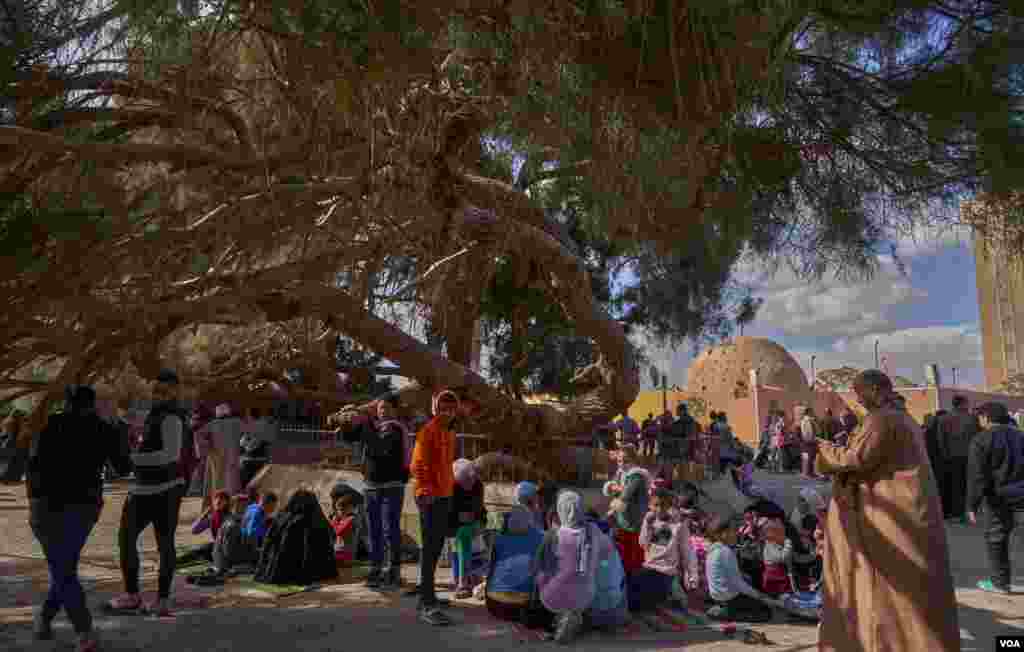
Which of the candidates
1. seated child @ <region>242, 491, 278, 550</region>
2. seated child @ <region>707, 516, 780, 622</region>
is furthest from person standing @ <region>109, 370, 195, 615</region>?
seated child @ <region>707, 516, 780, 622</region>

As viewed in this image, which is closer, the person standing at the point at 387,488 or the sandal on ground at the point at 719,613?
the sandal on ground at the point at 719,613

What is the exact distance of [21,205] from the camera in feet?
11.9

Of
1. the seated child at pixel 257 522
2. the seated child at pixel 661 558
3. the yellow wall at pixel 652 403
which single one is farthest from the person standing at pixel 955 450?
the yellow wall at pixel 652 403

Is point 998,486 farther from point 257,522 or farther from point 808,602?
point 257,522

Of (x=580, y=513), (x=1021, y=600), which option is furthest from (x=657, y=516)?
(x=1021, y=600)

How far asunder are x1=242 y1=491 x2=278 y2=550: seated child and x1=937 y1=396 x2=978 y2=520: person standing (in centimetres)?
783

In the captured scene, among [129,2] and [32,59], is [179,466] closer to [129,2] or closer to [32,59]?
[32,59]

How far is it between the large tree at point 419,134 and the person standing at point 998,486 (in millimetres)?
1678

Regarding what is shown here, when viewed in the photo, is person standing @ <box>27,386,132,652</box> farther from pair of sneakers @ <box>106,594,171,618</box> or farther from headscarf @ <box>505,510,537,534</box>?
headscarf @ <box>505,510,537,534</box>

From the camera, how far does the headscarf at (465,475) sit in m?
5.63

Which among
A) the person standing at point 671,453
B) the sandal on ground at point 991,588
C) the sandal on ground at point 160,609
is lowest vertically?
the sandal on ground at point 991,588

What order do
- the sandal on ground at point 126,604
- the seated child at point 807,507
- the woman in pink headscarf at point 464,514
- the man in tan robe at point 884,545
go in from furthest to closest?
the seated child at point 807,507 < the woman in pink headscarf at point 464,514 < the sandal on ground at point 126,604 < the man in tan robe at point 884,545

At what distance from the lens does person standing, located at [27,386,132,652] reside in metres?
3.90

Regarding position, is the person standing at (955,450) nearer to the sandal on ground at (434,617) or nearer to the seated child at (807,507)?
the seated child at (807,507)
